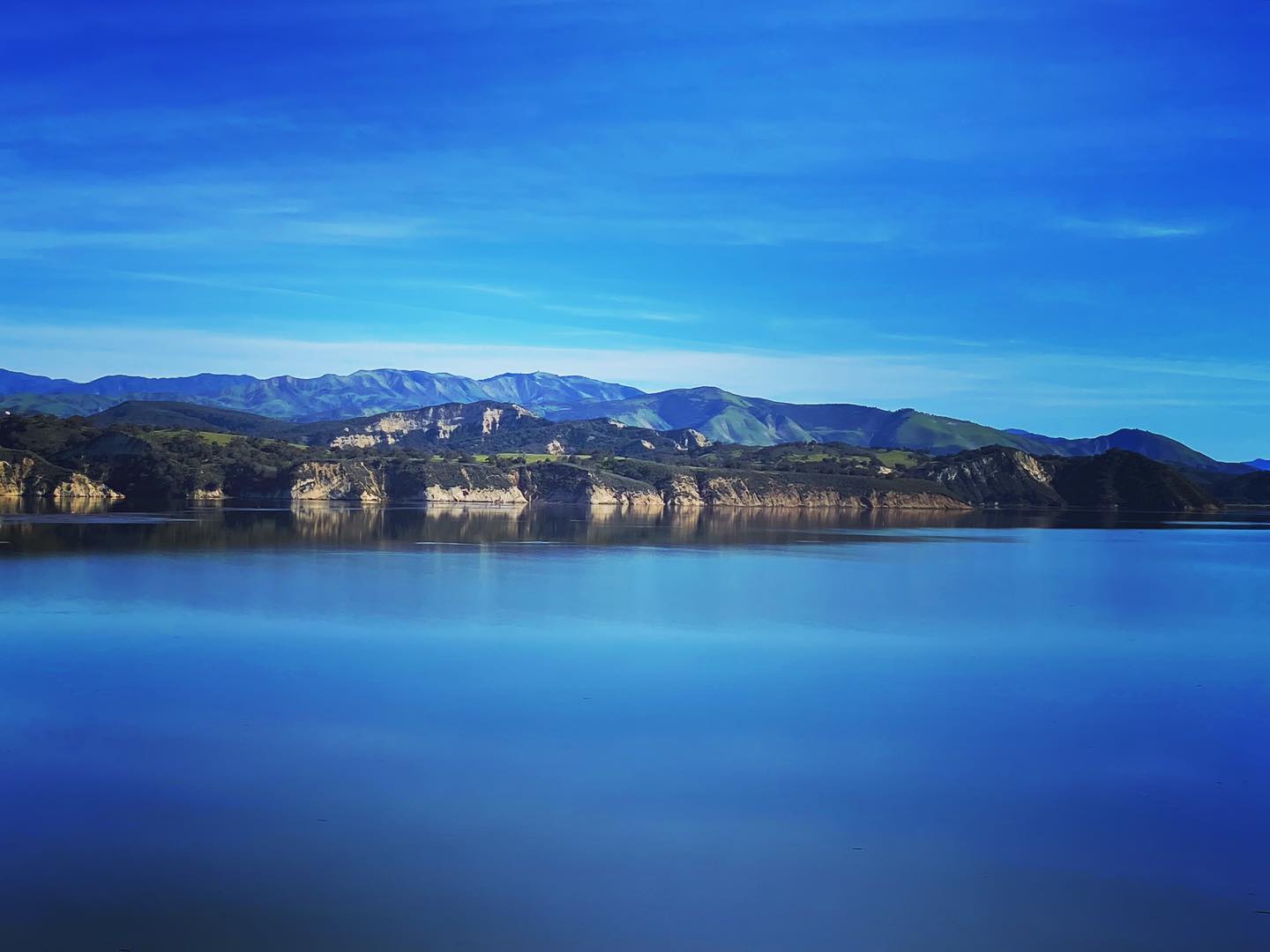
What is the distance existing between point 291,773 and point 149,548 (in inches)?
1383

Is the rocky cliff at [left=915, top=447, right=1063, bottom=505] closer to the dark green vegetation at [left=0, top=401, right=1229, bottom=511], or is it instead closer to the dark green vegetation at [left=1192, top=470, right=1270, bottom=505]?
the dark green vegetation at [left=0, top=401, right=1229, bottom=511]

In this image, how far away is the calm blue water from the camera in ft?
30.9

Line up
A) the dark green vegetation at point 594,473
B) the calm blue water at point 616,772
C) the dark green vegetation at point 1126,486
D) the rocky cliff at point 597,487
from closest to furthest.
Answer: the calm blue water at point 616,772 → the dark green vegetation at point 594,473 → the rocky cliff at point 597,487 → the dark green vegetation at point 1126,486

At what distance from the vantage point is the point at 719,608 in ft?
99.9

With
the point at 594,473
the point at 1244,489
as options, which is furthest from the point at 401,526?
the point at 1244,489

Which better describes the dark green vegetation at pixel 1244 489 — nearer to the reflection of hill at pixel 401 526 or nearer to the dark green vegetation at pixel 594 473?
the dark green vegetation at pixel 594 473

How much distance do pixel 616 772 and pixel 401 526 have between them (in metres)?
57.3

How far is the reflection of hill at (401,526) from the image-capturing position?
164 ft

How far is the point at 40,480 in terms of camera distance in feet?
330

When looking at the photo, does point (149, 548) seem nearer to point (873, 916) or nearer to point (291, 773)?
point (291, 773)

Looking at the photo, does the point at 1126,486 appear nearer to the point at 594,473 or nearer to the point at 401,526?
the point at 594,473

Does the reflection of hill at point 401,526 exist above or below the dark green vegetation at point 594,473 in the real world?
below

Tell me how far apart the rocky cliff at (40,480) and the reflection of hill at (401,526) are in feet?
29.1

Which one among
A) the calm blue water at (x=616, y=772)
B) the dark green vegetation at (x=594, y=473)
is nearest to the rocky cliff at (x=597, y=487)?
the dark green vegetation at (x=594, y=473)
